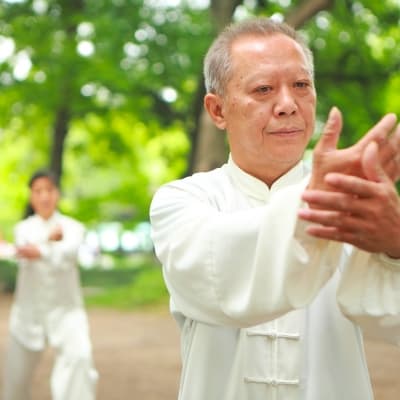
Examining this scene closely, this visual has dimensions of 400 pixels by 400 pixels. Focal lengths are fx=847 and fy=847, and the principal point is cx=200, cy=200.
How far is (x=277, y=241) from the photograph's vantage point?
1.82 metres

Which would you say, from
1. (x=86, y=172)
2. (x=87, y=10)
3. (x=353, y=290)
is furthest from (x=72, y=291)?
(x=86, y=172)

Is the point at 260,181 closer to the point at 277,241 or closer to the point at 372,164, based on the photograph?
the point at 277,241

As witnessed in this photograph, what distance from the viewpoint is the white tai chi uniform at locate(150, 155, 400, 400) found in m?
1.84

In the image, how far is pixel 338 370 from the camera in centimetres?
227

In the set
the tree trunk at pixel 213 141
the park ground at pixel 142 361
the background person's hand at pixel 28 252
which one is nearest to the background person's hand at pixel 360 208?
the background person's hand at pixel 28 252

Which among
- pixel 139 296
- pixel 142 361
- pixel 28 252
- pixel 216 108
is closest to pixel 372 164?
pixel 216 108

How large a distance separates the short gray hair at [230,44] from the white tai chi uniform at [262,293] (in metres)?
0.28

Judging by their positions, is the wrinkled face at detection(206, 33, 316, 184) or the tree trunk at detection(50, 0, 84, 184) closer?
the wrinkled face at detection(206, 33, 316, 184)

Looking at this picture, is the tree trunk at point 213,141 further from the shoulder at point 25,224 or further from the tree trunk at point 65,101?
the shoulder at point 25,224

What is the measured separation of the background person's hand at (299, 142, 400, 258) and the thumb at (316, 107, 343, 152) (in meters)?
0.06

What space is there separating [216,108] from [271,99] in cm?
29

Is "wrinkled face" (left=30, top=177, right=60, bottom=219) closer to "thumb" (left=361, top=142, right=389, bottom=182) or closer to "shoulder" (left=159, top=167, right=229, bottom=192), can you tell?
"shoulder" (left=159, top=167, right=229, bottom=192)

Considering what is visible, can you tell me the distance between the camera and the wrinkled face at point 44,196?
7.20m

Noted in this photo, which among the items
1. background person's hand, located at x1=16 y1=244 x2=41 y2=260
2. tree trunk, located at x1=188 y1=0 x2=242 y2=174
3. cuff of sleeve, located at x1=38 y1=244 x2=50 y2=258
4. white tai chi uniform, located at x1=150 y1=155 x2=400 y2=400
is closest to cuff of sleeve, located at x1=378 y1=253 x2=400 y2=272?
white tai chi uniform, located at x1=150 y1=155 x2=400 y2=400
